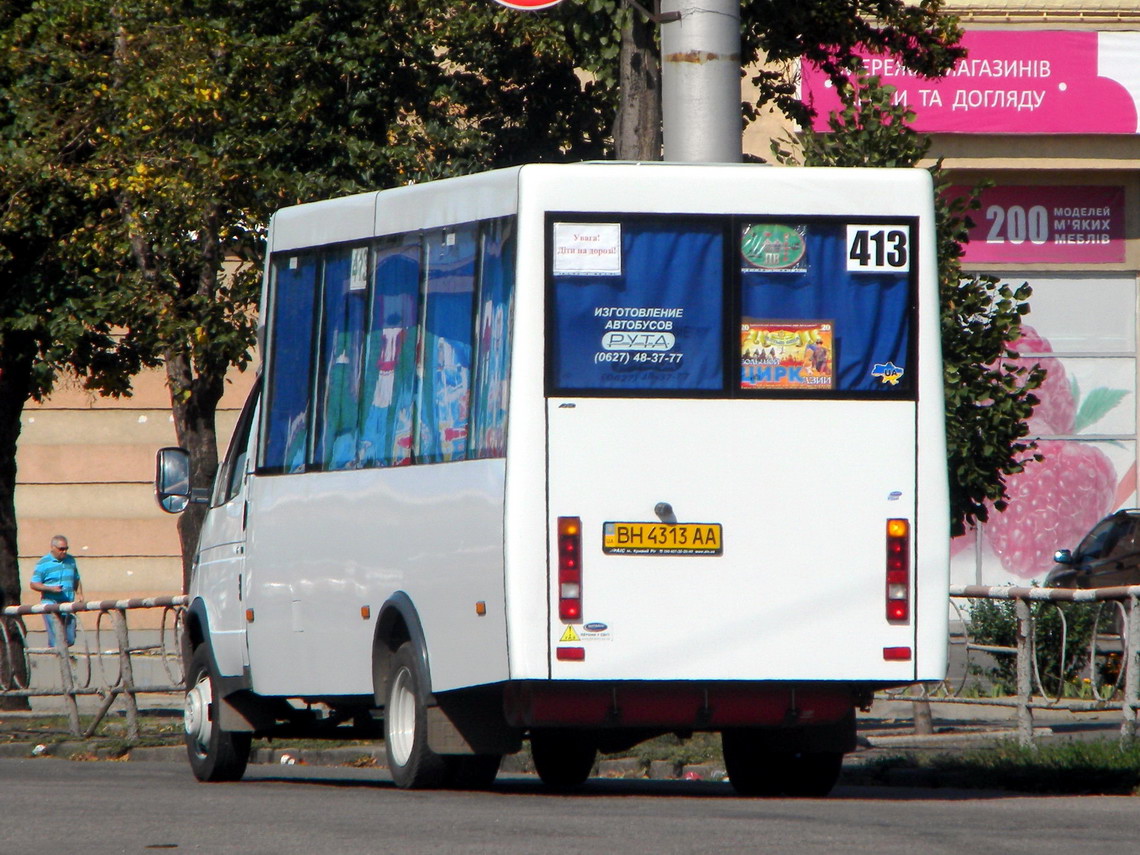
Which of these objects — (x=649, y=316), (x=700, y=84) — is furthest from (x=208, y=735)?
(x=700, y=84)

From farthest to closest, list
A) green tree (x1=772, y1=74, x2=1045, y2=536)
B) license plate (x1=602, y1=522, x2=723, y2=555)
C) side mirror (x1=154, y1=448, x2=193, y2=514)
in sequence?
green tree (x1=772, y1=74, x2=1045, y2=536) < side mirror (x1=154, y1=448, x2=193, y2=514) < license plate (x1=602, y1=522, x2=723, y2=555)

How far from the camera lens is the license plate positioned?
9.41m

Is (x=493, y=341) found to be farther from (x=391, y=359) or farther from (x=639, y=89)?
(x=639, y=89)

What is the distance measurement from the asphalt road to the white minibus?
51 centimetres

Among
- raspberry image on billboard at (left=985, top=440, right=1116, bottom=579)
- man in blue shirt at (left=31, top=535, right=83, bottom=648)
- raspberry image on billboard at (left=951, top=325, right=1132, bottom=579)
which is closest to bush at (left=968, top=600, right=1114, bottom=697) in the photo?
man in blue shirt at (left=31, top=535, right=83, bottom=648)

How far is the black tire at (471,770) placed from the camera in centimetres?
1025

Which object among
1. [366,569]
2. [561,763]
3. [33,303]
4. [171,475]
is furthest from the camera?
[33,303]

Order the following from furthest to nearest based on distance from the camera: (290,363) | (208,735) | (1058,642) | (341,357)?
(1058,642)
(208,735)
(290,363)
(341,357)

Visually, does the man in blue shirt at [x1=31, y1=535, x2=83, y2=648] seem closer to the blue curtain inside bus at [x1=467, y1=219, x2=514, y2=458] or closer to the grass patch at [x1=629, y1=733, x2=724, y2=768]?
the grass patch at [x1=629, y1=733, x2=724, y2=768]

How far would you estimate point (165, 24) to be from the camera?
15.9 m

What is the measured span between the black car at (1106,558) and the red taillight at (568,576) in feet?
46.3

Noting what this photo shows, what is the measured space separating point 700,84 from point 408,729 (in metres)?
4.46

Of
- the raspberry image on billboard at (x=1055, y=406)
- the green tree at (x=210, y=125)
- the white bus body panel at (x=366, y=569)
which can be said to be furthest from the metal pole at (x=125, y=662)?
the raspberry image on billboard at (x=1055, y=406)

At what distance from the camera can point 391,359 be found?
10.5 metres
